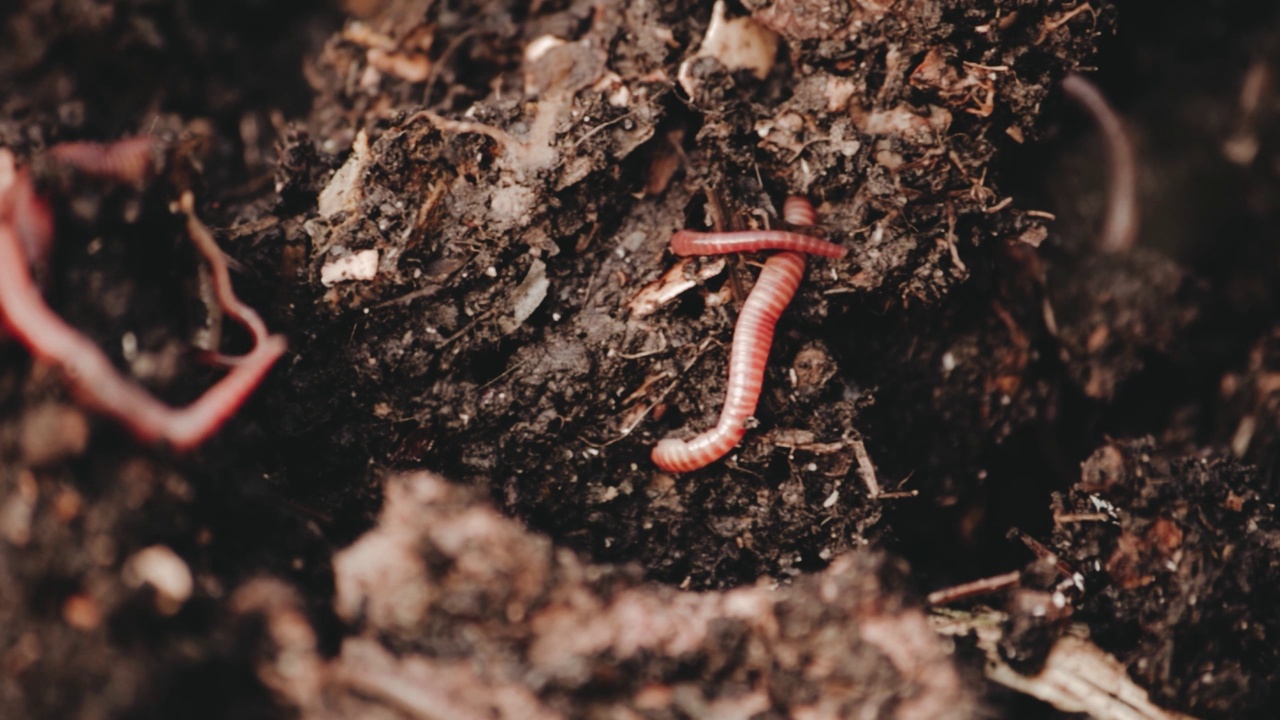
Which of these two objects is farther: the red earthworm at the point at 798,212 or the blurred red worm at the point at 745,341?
the red earthworm at the point at 798,212

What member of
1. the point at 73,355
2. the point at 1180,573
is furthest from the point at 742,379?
the point at 73,355

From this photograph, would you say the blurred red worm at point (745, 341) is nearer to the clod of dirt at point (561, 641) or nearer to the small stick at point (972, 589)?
the clod of dirt at point (561, 641)

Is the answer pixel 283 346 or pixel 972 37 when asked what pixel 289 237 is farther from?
pixel 972 37

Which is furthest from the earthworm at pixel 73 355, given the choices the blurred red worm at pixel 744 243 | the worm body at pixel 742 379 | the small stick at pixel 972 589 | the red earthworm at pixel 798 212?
the small stick at pixel 972 589

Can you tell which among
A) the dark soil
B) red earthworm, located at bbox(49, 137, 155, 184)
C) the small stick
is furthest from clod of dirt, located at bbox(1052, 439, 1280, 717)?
red earthworm, located at bbox(49, 137, 155, 184)

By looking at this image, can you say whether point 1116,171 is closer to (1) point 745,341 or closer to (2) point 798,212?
(2) point 798,212

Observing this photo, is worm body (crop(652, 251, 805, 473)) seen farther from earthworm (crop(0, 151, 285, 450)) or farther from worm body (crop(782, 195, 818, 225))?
earthworm (crop(0, 151, 285, 450))

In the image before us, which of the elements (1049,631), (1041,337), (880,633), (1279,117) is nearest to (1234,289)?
(1279,117)
